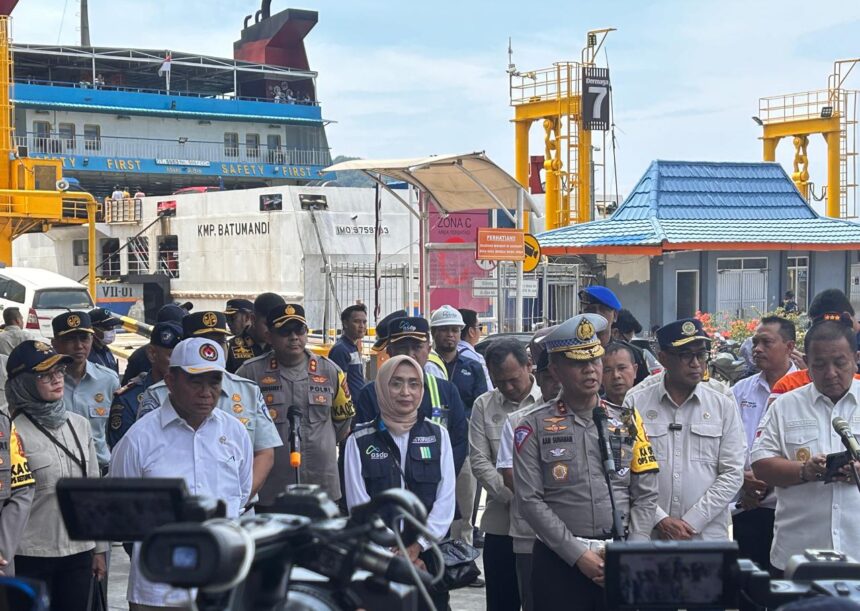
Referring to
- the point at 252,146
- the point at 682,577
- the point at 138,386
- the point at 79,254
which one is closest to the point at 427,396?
the point at 138,386

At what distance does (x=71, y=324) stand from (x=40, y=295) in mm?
18019

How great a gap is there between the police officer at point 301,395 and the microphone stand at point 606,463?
232 cm

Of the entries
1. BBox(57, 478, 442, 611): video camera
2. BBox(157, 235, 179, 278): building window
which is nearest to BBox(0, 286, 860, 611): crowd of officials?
BBox(57, 478, 442, 611): video camera

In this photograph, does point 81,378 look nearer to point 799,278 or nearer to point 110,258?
point 799,278

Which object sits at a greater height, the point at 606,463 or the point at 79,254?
the point at 79,254

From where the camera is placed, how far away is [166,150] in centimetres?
5631

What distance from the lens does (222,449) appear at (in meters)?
4.64

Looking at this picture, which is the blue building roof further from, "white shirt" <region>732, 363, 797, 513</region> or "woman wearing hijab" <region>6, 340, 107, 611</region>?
"woman wearing hijab" <region>6, 340, 107, 611</region>

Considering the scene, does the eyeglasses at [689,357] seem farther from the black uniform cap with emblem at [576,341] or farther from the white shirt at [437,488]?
the white shirt at [437,488]

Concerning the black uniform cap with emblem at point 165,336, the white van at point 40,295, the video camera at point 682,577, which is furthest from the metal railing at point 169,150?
the video camera at point 682,577

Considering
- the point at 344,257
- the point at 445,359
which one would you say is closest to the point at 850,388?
the point at 445,359

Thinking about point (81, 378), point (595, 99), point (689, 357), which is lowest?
point (81, 378)

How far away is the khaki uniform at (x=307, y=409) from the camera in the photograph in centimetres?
654

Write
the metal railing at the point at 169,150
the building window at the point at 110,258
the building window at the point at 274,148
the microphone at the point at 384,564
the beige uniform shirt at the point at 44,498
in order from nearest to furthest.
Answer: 1. the microphone at the point at 384,564
2. the beige uniform shirt at the point at 44,498
3. the building window at the point at 110,258
4. the metal railing at the point at 169,150
5. the building window at the point at 274,148
